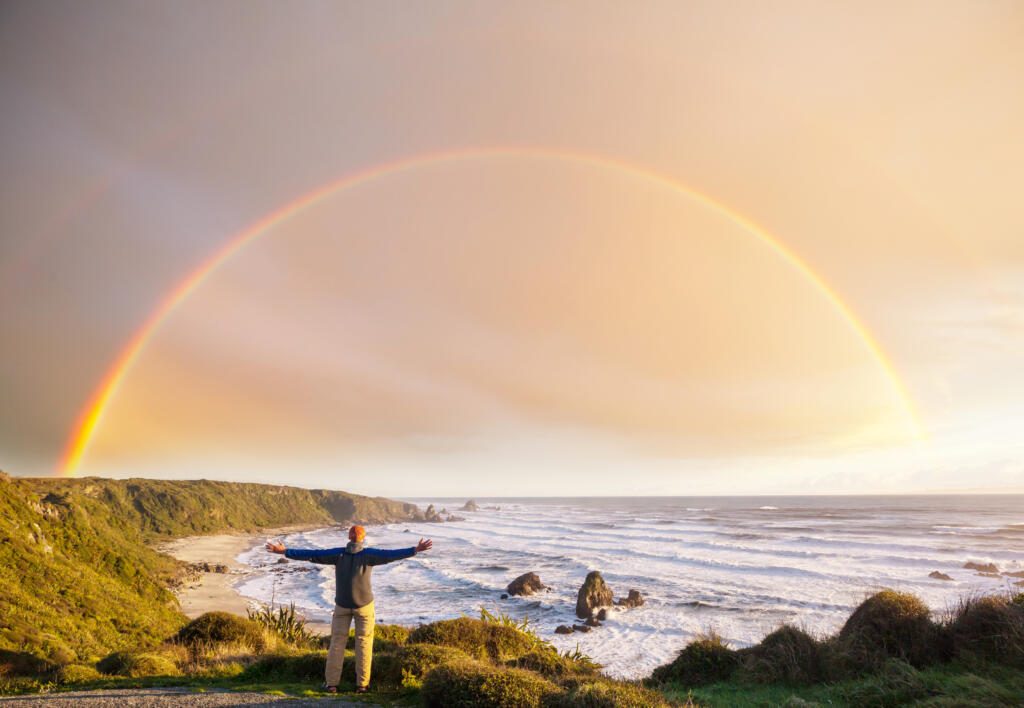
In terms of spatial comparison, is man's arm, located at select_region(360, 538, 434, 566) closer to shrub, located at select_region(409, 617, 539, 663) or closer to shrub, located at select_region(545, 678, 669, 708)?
shrub, located at select_region(545, 678, 669, 708)

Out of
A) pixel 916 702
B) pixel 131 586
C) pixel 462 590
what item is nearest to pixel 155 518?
pixel 462 590

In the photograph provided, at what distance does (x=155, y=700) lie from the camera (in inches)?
302

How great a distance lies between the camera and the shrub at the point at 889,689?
8.31m

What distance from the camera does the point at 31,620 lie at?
13281 mm

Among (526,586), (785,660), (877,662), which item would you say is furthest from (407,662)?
(526,586)

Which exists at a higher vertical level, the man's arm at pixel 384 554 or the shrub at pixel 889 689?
the man's arm at pixel 384 554

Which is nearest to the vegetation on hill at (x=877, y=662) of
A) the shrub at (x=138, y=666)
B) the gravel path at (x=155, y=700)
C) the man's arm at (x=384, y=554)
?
the man's arm at (x=384, y=554)

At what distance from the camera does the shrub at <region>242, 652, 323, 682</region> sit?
982cm

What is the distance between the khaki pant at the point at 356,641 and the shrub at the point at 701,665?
684cm

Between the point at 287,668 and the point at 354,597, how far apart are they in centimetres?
318

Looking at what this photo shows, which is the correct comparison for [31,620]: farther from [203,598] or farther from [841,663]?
[203,598]

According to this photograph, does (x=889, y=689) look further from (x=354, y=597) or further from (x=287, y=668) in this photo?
(x=287, y=668)

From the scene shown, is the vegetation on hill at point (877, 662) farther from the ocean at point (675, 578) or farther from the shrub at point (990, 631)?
the ocean at point (675, 578)

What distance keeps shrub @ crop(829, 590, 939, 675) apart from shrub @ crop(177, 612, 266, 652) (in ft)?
38.9
